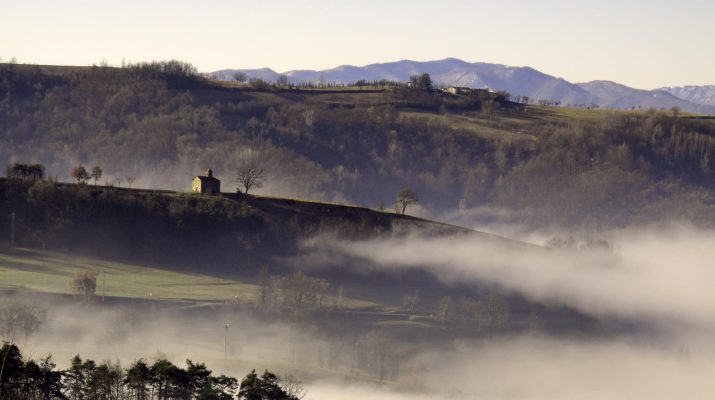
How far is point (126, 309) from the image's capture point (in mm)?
176625

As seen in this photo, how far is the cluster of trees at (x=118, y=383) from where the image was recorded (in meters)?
97.0

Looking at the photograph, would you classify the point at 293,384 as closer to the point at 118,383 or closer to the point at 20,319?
the point at 20,319

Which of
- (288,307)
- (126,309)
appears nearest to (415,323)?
(288,307)

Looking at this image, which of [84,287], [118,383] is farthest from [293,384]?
[84,287]

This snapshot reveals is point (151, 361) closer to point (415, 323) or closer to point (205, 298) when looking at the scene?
point (205, 298)

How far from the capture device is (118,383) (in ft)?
341

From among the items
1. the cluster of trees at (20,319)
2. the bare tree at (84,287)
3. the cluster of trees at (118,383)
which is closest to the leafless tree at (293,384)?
the cluster of trees at (118,383)

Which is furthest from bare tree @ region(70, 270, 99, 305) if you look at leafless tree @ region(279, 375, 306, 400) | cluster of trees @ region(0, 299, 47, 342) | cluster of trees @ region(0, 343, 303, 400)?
cluster of trees @ region(0, 343, 303, 400)

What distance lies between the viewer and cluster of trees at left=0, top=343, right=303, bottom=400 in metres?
97.0

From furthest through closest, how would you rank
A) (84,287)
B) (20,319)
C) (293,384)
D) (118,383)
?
(84,287), (20,319), (293,384), (118,383)

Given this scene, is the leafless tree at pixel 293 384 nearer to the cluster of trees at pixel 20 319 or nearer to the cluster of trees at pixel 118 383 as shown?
the cluster of trees at pixel 118 383

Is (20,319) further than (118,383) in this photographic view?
Yes

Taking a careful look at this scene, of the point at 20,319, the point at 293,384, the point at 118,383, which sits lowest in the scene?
the point at 293,384

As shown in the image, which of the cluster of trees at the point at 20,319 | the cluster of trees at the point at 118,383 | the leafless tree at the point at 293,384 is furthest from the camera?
the cluster of trees at the point at 20,319
